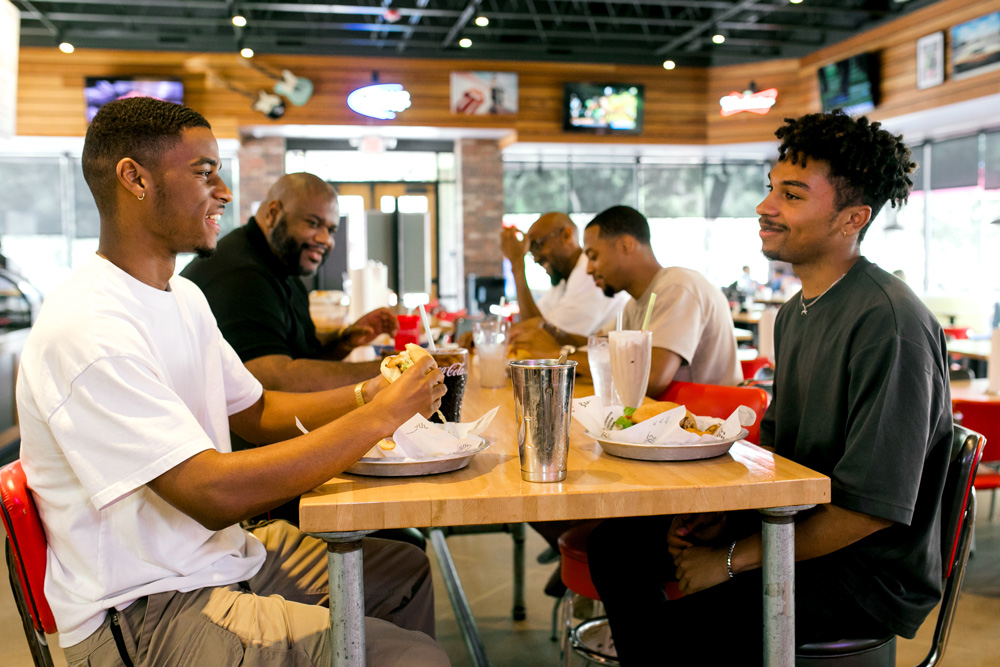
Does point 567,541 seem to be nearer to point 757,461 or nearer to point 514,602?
point 757,461

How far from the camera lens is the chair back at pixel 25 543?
1.23 m

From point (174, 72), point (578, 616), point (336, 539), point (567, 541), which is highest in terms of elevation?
point (174, 72)

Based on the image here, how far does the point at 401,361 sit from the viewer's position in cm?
142

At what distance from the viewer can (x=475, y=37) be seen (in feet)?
37.0

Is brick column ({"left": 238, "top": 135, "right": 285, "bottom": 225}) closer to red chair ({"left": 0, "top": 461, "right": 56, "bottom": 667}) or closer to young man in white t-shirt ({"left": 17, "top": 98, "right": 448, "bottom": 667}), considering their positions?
young man in white t-shirt ({"left": 17, "top": 98, "right": 448, "bottom": 667})

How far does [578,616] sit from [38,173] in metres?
11.5

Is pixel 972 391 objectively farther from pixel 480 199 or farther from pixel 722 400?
pixel 480 199

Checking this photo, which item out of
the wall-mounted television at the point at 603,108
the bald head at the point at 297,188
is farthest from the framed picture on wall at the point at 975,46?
the bald head at the point at 297,188

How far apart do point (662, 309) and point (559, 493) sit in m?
1.69

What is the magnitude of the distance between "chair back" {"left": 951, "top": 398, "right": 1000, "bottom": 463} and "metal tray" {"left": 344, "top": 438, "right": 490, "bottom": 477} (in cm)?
257

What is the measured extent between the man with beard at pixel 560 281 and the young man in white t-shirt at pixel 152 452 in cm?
248

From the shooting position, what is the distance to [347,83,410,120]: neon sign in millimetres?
10750

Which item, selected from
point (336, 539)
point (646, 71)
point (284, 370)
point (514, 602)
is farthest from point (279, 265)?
point (646, 71)

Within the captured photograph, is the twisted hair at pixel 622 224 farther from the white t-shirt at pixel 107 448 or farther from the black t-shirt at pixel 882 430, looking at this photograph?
the white t-shirt at pixel 107 448
